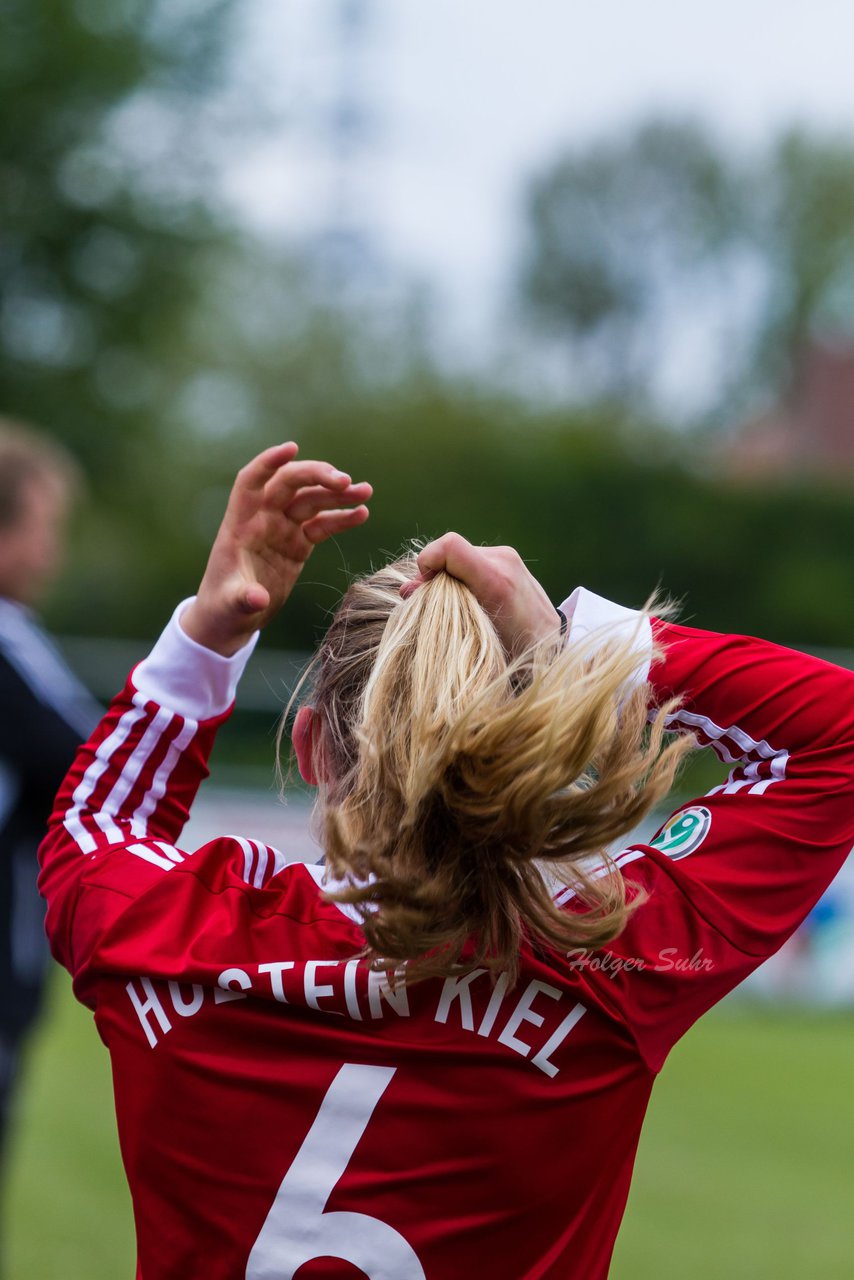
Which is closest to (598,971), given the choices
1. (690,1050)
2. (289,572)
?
(289,572)

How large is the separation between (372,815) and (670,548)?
62.0 ft

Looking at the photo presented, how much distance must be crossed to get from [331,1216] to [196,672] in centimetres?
59

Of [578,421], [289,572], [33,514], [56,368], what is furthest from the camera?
[578,421]

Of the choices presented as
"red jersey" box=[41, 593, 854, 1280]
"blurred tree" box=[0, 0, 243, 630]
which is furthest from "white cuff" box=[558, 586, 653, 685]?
"blurred tree" box=[0, 0, 243, 630]

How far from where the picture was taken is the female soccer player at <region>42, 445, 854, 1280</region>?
51.4 inches

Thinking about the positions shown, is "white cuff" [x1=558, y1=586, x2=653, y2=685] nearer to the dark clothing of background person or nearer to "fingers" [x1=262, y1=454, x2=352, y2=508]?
"fingers" [x1=262, y1=454, x2=352, y2=508]

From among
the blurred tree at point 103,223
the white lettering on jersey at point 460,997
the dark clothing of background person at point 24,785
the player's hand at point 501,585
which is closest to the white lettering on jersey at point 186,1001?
the white lettering on jersey at point 460,997

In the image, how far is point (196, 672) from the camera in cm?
164

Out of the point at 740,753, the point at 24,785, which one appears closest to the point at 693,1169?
the point at 24,785

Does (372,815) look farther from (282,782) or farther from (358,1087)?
(282,782)

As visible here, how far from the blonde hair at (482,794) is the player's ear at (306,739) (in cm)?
19

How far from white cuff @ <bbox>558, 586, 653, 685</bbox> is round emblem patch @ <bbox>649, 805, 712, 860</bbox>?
143 millimetres

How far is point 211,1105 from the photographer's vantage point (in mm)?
1387

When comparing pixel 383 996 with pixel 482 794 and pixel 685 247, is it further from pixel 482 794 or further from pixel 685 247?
pixel 685 247
